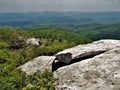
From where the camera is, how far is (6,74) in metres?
37.3

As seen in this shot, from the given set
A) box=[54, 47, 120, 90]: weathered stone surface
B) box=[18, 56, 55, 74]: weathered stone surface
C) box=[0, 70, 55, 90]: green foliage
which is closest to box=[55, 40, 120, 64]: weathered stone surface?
box=[18, 56, 55, 74]: weathered stone surface

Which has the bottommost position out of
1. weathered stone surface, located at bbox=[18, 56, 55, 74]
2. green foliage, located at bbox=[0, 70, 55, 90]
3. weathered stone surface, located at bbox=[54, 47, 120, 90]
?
weathered stone surface, located at bbox=[18, 56, 55, 74]

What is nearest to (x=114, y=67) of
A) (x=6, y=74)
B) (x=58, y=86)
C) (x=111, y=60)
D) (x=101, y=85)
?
(x=111, y=60)

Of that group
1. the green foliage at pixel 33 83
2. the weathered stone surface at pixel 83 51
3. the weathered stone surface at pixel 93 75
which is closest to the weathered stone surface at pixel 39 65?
the weathered stone surface at pixel 83 51

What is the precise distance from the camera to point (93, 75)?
83.7ft

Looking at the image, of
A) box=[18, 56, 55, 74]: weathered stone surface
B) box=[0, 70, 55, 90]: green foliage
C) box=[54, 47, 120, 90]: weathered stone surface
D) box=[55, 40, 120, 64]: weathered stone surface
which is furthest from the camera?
box=[18, 56, 55, 74]: weathered stone surface

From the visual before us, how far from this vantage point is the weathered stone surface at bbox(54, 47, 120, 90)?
23972 mm

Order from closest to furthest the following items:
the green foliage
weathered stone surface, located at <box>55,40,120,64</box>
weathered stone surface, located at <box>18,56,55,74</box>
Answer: the green foliage, weathered stone surface, located at <box>55,40,120,64</box>, weathered stone surface, located at <box>18,56,55,74</box>

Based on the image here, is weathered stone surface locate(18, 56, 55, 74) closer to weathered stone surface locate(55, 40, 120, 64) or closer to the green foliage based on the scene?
weathered stone surface locate(55, 40, 120, 64)

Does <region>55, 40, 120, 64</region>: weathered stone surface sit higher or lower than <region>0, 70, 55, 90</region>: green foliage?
higher

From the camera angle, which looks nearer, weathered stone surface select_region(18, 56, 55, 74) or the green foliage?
the green foliage

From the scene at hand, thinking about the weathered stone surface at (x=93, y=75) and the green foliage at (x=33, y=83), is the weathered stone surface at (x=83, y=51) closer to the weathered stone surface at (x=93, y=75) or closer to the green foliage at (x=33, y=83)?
the weathered stone surface at (x=93, y=75)

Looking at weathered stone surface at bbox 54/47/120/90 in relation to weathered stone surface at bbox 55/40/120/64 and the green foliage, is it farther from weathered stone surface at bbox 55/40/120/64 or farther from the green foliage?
weathered stone surface at bbox 55/40/120/64

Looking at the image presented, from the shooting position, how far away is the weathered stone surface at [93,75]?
24.0 metres
